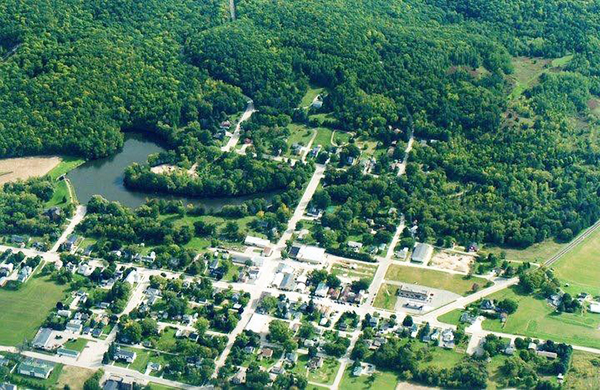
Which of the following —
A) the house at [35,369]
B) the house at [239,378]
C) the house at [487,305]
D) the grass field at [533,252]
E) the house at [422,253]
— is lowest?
the house at [35,369]

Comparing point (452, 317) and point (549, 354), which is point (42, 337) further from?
point (549, 354)

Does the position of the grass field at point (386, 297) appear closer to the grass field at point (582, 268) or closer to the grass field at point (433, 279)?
the grass field at point (433, 279)

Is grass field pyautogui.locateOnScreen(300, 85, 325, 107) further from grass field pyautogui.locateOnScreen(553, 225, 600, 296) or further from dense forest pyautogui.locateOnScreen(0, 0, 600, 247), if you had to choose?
grass field pyautogui.locateOnScreen(553, 225, 600, 296)

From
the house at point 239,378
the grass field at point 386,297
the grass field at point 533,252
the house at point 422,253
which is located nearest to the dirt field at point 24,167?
the house at point 239,378

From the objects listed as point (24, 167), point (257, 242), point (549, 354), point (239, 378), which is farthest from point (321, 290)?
point (24, 167)

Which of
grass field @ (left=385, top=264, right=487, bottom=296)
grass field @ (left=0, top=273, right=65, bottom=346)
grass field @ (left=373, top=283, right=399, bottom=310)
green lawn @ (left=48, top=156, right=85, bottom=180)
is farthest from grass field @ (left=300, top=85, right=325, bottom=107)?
grass field @ (left=0, top=273, right=65, bottom=346)

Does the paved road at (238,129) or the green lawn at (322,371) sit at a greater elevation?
the paved road at (238,129)
